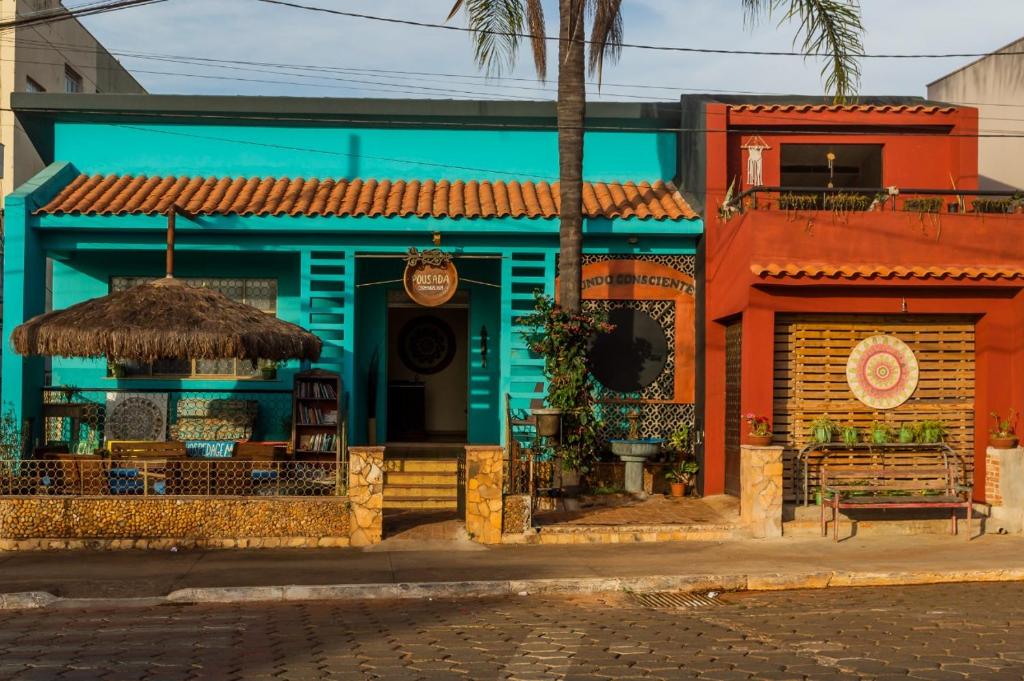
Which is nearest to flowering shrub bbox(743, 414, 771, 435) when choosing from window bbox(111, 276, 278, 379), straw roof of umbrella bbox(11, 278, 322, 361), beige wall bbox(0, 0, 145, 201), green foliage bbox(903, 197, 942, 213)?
green foliage bbox(903, 197, 942, 213)

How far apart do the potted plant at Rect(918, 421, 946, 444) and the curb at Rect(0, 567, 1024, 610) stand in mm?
3022

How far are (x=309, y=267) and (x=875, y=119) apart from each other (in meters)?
8.69

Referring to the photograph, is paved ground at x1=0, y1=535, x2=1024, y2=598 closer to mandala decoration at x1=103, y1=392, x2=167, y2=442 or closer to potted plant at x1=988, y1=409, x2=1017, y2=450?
potted plant at x1=988, y1=409, x2=1017, y2=450

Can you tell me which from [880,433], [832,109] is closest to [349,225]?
[832,109]

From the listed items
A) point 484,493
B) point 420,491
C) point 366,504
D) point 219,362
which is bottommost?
point 420,491

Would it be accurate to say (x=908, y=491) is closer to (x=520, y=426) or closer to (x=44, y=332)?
(x=520, y=426)

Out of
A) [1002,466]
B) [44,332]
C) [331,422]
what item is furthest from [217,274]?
[1002,466]

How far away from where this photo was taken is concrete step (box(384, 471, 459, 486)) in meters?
15.4

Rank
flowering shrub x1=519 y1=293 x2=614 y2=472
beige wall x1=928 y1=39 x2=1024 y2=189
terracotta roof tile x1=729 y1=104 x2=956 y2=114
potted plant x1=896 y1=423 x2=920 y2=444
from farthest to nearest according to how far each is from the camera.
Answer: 1. beige wall x1=928 y1=39 x2=1024 y2=189
2. terracotta roof tile x1=729 y1=104 x2=956 y2=114
3. flowering shrub x1=519 y1=293 x2=614 y2=472
4. potted plant x1=896 y1=423 x2=920 y2=444

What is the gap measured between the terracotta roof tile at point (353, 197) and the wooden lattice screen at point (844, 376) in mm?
2895

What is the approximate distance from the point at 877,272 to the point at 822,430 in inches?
80.8

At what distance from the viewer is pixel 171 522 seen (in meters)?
12.4

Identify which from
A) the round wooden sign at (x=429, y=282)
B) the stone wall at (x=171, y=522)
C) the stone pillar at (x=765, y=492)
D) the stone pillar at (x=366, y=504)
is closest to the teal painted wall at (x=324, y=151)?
the round wooden sign at (x=429, y=282)

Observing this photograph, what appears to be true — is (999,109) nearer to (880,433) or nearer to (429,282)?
(880,433)
